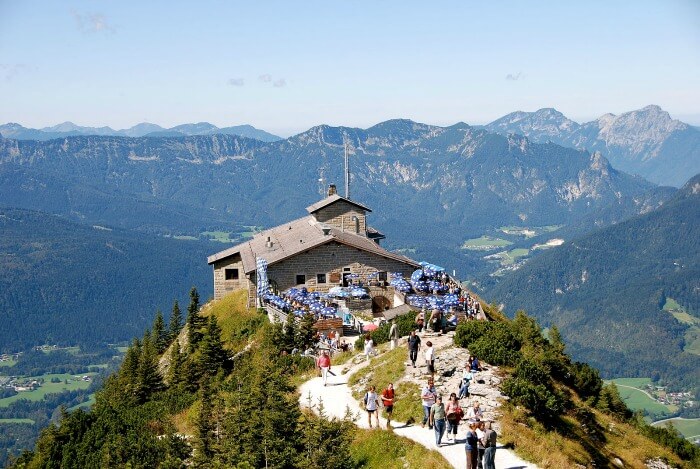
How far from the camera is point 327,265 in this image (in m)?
57.9

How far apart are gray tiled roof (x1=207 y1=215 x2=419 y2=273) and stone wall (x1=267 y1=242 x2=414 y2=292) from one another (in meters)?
0.50

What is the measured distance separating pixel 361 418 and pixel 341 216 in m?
39.4

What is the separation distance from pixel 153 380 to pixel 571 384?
75.7 ft

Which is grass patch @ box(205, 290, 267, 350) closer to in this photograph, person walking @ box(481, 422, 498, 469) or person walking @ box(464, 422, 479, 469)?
person walking @ box(464, 422, 479, 469)

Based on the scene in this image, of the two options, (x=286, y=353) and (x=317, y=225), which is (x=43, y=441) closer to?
(x=286, y=353)

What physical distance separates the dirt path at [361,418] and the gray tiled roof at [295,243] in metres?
19.5

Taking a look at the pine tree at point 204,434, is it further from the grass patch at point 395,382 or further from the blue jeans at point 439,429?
the blue jeans at point 439,429

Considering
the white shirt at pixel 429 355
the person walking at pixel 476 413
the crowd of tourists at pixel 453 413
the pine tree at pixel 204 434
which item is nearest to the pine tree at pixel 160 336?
the crowd of tourists at pixel 453 413

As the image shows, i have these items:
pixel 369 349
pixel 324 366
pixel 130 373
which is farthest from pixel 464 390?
pixel 130 373

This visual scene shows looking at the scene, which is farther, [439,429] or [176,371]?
[176,371]

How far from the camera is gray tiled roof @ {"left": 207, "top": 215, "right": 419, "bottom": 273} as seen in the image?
189ft

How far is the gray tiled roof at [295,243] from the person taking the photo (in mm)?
57688

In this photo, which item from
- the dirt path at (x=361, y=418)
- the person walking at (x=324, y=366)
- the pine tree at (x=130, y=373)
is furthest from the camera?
the pine tree at (x=130, y=373)

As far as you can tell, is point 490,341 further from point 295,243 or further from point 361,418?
point 295,243
